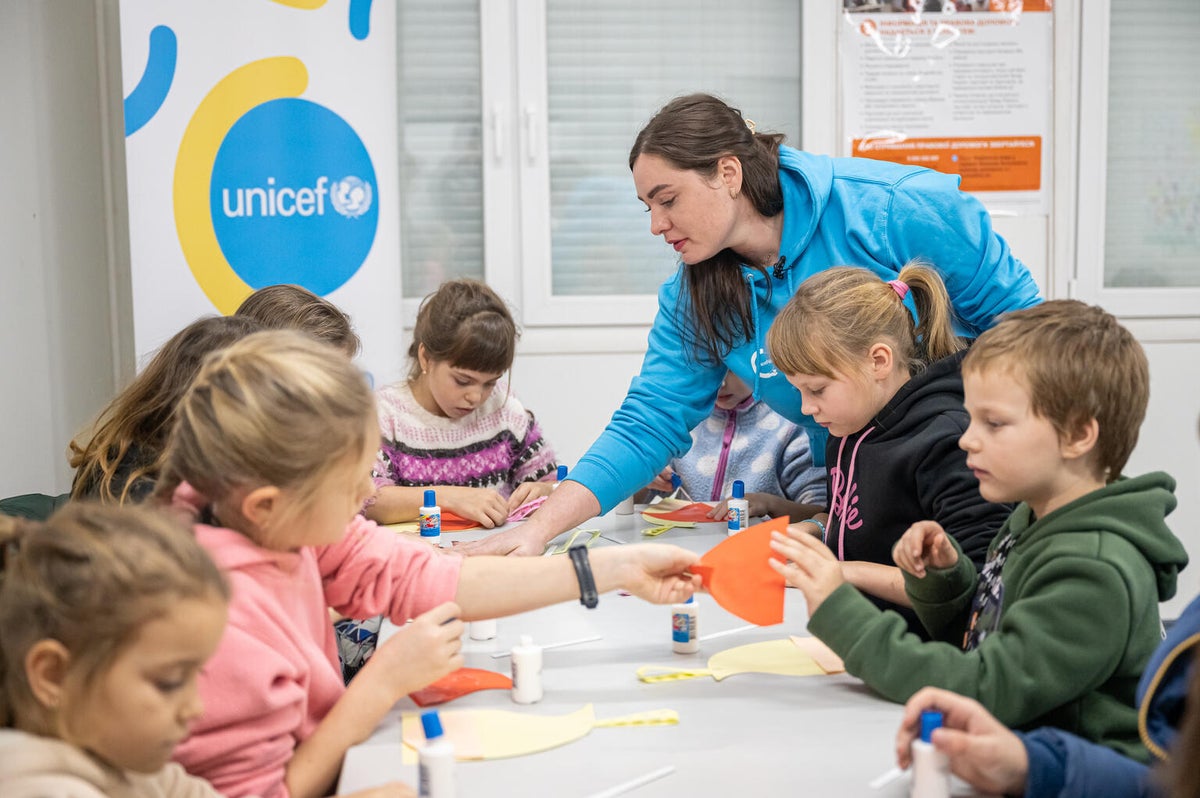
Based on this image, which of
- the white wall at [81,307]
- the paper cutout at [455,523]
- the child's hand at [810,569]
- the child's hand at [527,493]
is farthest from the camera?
the white wall at [81,307]

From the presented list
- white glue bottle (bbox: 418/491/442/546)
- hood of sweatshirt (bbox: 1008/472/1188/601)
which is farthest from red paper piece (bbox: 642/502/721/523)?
hood of sweatshirt (bbox: 1008/472/1188/601)

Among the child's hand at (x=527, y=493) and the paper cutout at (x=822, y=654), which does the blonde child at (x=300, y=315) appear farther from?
the paper cutout at (x=822, y=654)

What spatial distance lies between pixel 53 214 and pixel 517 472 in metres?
2.08

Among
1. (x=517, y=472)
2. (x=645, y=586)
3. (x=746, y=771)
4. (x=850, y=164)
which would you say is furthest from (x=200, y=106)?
(x=746, y=771)

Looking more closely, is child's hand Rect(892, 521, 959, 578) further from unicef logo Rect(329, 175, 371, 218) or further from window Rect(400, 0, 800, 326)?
window Rect(400, 0, 800, 326)

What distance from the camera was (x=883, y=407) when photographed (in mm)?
1998

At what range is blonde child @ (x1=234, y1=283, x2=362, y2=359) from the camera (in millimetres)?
2561

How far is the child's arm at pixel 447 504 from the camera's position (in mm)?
2703

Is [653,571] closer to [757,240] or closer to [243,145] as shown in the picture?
[757,240]

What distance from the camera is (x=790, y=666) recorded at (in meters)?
1.64

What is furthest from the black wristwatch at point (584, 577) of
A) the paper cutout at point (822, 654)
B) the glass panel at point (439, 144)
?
the glass panel at point (439, 144)

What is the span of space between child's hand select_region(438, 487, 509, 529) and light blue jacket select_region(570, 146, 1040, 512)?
0.35 metres

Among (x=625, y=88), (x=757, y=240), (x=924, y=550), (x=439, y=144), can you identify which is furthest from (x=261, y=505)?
(x=625, y=88)

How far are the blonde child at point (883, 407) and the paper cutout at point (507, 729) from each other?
0.58 metres
